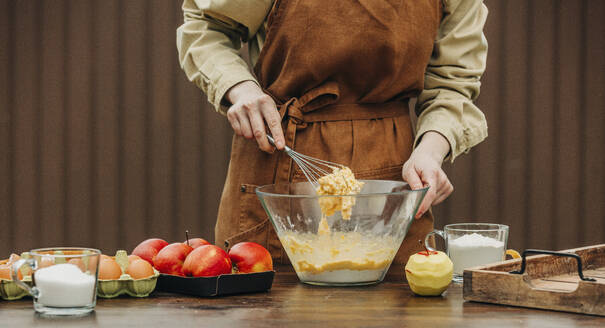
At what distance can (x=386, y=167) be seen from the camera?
173 centimetres

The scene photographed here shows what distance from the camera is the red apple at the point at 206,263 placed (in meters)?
1.20

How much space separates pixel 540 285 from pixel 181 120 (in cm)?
258

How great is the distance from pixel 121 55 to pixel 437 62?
6.97ft

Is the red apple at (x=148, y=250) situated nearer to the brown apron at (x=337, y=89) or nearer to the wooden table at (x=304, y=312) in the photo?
the wooden table at (x=304, y=312)

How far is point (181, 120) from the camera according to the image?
3521 mm

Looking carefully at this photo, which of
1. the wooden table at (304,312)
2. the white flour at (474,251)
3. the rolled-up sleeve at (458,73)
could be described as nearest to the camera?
the wooden table at (304,312)

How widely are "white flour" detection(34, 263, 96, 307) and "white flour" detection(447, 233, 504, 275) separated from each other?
686 millimetres

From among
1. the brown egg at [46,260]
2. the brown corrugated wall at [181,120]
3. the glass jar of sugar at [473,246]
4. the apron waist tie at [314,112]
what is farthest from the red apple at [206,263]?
the brown corrugated wall at [181,120]

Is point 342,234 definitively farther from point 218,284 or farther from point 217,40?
point 217,40

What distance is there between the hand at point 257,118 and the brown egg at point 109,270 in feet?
1.47

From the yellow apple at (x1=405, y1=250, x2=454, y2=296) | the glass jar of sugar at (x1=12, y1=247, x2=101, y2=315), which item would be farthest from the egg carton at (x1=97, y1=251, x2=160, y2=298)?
the yellow apple at (x1=405, y1=250, x2=454, y2=296)

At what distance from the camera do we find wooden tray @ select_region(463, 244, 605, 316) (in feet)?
3.42

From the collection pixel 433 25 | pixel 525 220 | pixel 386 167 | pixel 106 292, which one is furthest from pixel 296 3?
pixel 525 220

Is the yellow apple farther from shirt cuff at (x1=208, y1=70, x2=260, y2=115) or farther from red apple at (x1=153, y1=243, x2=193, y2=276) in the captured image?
shirt cuff at (x1=208, y1=70, x2=260, y2=115)
